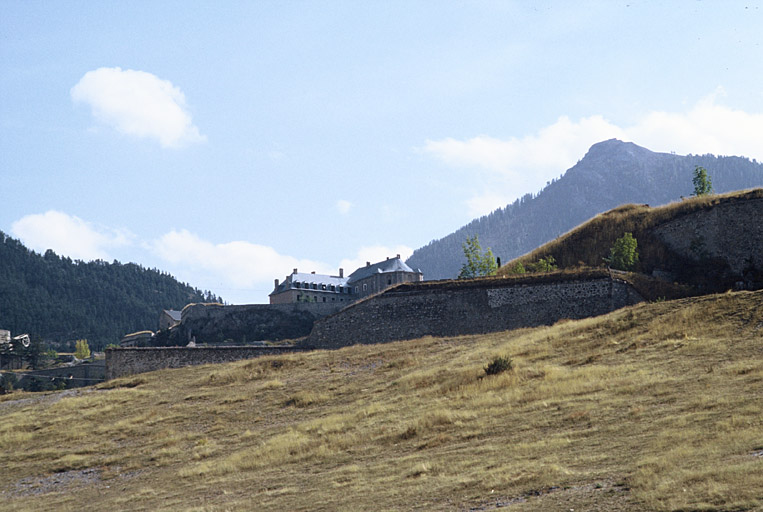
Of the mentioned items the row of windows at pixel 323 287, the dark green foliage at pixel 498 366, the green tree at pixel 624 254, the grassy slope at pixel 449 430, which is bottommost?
the grassy slope at pixel 449 430

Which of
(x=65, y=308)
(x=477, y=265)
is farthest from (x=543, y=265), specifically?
(x=65, y=308)

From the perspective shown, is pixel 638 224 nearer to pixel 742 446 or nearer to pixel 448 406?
pixel 448 406

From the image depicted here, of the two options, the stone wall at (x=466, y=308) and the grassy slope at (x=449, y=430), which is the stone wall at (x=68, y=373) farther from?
the grassy slope at (x=449, y=430)

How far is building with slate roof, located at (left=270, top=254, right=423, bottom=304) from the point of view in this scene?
342ft

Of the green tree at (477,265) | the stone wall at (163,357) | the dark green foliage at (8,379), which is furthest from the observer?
the dark green foliage at (8,379)

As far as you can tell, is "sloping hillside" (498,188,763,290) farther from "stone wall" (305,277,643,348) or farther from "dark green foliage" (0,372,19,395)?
"dark green foliage" (0,372,19,395)

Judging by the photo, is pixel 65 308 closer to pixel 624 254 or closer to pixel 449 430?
pixel 624 254

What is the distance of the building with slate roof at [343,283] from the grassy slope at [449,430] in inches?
2569

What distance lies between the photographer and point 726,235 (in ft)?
152

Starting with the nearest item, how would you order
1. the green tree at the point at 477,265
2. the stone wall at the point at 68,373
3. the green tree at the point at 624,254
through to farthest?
the green tree at the point at 624,254 → the green tree at the point at 477,265 → the stone wall at the point at 68,373

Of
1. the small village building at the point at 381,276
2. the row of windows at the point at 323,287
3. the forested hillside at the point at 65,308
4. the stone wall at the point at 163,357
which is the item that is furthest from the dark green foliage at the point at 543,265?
the forested hillside at the point at 65,308

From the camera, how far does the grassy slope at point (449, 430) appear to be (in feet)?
45.8

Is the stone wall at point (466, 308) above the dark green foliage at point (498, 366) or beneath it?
above

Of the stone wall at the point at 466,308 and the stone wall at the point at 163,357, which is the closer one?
the stone wall at the point at 466,308
